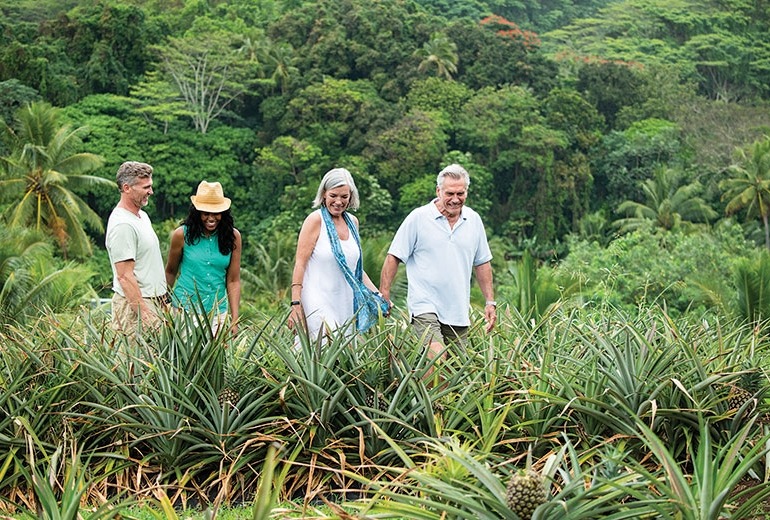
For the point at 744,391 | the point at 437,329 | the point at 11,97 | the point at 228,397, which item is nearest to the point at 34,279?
the point at 437,329

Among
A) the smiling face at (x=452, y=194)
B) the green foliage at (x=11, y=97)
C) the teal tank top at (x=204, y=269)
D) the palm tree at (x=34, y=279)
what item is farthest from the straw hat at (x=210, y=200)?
the green foliage at (x=11, y=97)

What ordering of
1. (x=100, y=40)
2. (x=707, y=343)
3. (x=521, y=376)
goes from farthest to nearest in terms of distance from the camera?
(x=100, y=40) < (x=707, y=343) < (x=521, y=376)

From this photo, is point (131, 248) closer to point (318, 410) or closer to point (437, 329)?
point (318, 410)

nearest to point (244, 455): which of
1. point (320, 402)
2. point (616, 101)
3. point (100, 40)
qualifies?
point (320, 402)

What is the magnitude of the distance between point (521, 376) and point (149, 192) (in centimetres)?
233

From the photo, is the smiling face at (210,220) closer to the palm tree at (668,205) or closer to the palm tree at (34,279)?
the palm tree at (34,279)

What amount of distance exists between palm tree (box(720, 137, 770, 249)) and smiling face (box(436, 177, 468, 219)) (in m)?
40.9

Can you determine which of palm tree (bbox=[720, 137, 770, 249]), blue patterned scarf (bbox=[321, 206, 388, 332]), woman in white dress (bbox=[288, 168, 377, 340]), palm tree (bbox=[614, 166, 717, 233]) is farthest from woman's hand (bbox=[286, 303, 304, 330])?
palm tree (bbox=[720, 137, 770, 249])

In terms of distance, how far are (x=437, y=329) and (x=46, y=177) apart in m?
26.6

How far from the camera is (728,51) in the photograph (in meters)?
68.9

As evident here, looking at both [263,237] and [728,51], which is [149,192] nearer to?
[263,237]

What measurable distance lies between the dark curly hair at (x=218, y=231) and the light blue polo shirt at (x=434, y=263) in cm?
95

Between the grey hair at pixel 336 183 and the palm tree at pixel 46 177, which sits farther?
the palm tree at pixel 46 177

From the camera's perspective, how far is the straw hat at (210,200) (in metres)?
5.54
